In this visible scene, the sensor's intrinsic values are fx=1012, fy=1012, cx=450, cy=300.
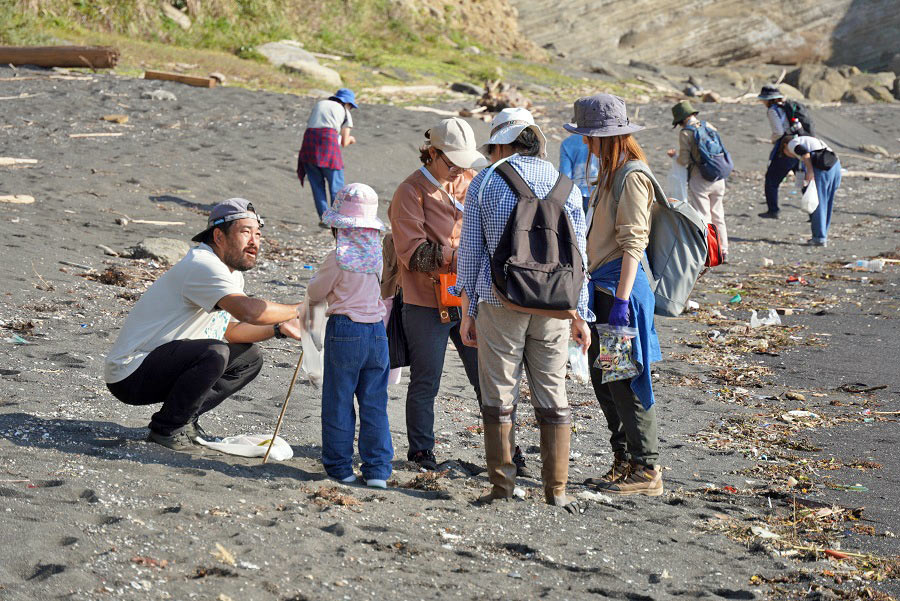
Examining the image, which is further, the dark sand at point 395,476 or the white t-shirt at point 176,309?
the white t-shirt at point 176,309

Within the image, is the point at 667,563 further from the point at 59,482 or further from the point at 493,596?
the point at 59,482

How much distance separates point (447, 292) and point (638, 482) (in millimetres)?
1338

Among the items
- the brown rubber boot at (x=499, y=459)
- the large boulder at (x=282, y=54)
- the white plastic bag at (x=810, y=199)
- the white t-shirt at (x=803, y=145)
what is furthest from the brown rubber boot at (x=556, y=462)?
Answer: the large boulder at (x=282, y=54)

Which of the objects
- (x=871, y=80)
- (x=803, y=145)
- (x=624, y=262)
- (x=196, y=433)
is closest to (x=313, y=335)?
(x=196, y=433)

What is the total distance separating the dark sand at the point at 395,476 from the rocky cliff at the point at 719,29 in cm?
3138

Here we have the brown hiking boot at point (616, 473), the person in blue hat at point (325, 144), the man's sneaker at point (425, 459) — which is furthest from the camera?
the person in blue hat at point (325, 144)

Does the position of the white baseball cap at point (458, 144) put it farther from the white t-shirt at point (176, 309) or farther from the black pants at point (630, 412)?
the white t-shirt at point (176, 309)

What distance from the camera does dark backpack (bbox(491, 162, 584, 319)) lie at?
4.23 meters

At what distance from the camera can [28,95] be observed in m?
17.4

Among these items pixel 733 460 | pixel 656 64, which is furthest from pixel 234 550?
pixel 656 64

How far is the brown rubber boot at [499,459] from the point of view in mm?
4500

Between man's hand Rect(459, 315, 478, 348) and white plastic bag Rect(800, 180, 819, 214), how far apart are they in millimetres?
8840

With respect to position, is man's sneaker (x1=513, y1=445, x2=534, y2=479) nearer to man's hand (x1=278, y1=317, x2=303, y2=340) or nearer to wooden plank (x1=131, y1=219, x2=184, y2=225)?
man's hand (x1=278, y1=317, x2=303, y2=340)

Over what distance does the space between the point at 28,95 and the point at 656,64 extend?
95.5 ft
